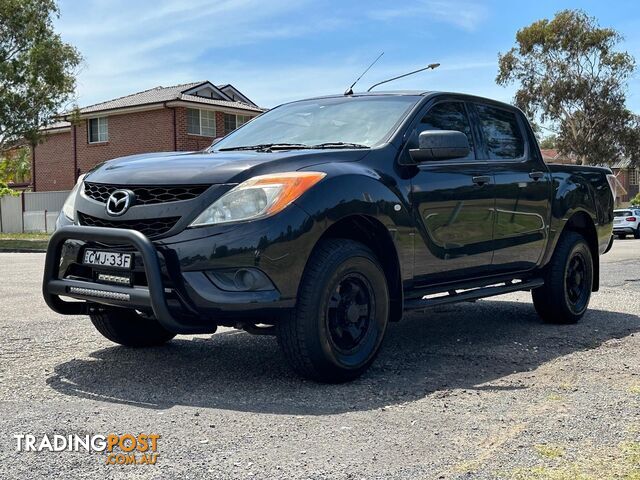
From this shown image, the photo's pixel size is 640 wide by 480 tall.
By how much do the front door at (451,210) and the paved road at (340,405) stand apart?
0.63 m

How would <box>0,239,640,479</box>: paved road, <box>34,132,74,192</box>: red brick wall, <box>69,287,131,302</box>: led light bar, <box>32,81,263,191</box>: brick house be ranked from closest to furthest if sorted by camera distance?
<box>0,239,640,479</box>: paved road, <box>69,287,131,302</box>: led light bar, <box>32,81,263,191</box>: brick house, <box>34,132,74,192</box>: red brick wall

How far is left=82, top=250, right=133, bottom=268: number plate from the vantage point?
13.9 ft

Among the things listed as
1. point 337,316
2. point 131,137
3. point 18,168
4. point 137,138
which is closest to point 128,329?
point 337,316

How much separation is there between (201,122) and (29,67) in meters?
9.85

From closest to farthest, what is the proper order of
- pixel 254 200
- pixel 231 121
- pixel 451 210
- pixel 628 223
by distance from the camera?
pixel 254 200
pixel 451 210
pixel 628 223
pixel 231 121

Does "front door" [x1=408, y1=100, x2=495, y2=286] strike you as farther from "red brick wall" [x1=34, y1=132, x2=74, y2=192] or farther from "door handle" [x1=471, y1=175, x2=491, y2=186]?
"red brick wall" [x1=34, y1=132, x2=74, y2=192]

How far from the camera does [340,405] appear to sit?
4.06m

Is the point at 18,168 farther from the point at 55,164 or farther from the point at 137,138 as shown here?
the point at 137,138

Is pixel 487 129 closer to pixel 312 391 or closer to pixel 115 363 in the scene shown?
pixel 312 391

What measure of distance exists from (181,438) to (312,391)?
1066 mm

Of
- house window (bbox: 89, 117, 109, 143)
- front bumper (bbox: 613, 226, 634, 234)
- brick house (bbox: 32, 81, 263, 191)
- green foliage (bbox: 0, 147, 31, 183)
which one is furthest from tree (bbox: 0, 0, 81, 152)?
green foliage (bbox: 0, 147, 31, 183)

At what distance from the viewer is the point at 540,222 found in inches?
253

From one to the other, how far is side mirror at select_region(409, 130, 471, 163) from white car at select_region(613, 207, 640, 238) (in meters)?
29.5

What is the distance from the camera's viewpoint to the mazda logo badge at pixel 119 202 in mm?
4352
